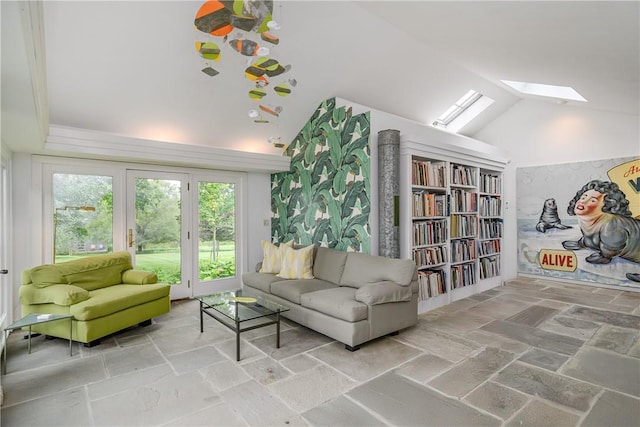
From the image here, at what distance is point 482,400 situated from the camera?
7.32 feet

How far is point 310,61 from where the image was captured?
3979mm

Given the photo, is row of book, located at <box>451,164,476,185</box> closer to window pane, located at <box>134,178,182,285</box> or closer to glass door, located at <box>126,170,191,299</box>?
glass door, located at <box>126,170,191,299</box>

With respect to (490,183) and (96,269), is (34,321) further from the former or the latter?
(490,183)

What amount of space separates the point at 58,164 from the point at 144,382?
3.02 metres

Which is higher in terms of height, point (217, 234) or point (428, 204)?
point (428, 204)

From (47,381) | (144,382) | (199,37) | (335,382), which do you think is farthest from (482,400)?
(199,37)

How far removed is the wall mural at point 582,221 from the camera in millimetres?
5059

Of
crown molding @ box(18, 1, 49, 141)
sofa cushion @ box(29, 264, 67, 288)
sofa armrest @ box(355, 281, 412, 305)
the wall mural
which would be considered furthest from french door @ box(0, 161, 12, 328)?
the wall mural

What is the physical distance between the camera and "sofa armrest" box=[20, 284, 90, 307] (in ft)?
10.2

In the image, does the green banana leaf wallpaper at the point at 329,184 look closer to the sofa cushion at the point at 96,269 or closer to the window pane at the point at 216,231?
the window pane at the point at 216,231

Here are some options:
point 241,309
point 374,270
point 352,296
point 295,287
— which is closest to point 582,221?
point 374,270

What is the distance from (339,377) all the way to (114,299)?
7.90ft

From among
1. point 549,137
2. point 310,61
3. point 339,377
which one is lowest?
point 339,377

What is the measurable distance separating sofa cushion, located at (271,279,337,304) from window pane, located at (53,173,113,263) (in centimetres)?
238
